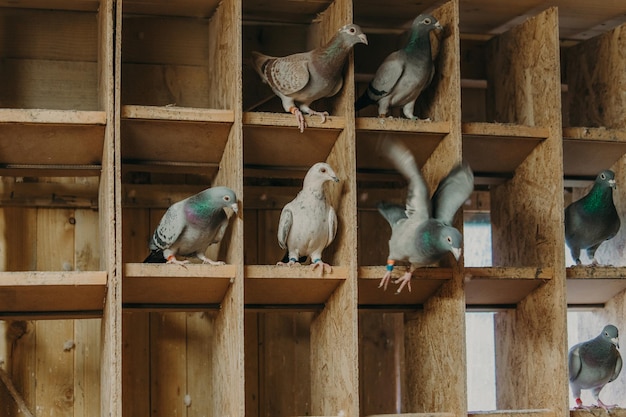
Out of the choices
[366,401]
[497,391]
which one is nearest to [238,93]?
[366,401]

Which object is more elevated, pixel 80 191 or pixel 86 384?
pixel 80 191

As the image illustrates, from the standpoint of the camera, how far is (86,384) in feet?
15.6

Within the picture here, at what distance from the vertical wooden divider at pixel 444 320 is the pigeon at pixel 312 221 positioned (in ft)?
1.82

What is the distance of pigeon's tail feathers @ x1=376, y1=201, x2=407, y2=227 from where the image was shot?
4418 mm

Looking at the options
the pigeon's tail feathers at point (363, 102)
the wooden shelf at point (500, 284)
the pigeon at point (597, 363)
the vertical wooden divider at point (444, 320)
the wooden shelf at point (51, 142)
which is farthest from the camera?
the pigeon at point (597, 363)

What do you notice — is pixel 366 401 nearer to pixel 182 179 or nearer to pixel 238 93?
pixel 182 179

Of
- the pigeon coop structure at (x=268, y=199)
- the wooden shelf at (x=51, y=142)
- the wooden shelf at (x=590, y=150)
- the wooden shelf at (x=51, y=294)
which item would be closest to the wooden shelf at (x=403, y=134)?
the pigeon coop structure at (x=268, y=199)

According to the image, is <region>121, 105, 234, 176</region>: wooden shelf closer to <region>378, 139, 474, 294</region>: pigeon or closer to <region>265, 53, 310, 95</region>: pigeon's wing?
<region>265, 53, 310, 95</region>: pigeon's wing

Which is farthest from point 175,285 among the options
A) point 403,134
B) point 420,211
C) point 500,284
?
point 500,284

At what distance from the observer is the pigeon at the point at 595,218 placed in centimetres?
482

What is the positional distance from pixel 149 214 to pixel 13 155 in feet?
2.51

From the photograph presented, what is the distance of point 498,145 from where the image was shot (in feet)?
15.6

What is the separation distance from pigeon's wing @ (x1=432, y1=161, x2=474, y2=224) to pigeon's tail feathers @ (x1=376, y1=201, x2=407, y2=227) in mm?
168

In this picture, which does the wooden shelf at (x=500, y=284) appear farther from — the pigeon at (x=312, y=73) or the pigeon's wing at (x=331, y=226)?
the pigeon at (x=312, y=73)
